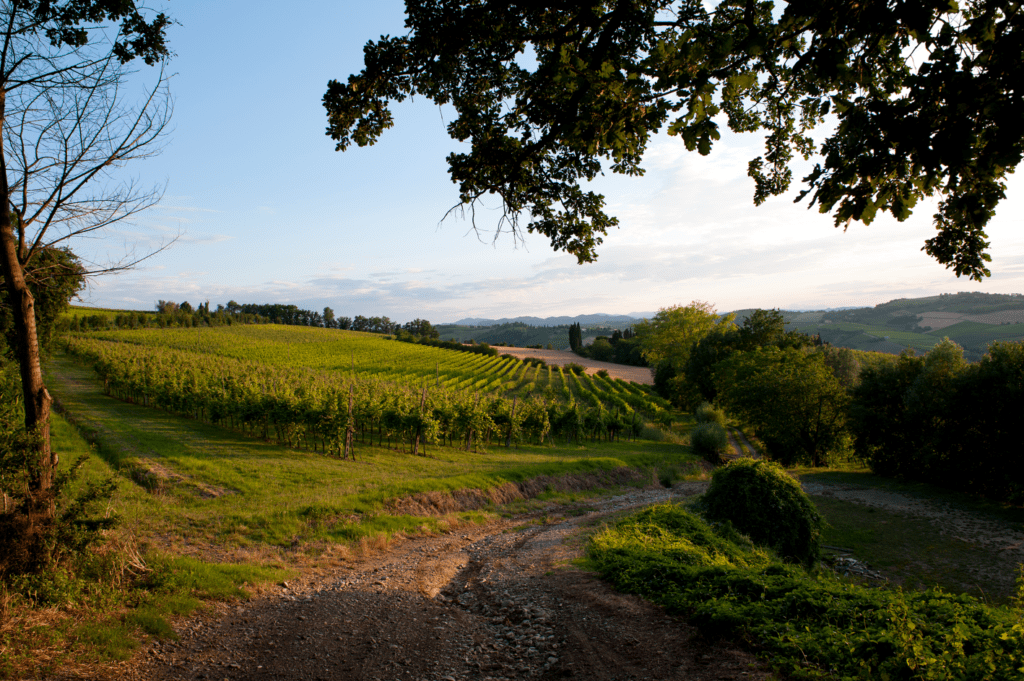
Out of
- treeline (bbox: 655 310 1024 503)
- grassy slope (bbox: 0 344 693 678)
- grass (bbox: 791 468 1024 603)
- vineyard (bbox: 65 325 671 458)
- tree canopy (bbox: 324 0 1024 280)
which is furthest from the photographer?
vineyard (bbox: 65 325 671 458)

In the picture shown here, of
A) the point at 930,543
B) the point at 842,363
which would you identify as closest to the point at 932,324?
the point at 842,363

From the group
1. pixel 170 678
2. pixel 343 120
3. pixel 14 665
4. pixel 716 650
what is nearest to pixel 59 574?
pixel 14 665

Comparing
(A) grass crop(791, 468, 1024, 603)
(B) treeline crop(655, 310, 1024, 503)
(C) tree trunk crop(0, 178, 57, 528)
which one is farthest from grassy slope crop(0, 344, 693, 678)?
(A) grass crop(791, 468, 1024, 603)

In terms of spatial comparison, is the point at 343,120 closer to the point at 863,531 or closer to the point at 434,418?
the point at 863,531

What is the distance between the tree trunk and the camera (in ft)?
18.5

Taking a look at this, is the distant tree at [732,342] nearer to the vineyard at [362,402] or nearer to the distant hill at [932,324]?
the vineyard at [362,402]

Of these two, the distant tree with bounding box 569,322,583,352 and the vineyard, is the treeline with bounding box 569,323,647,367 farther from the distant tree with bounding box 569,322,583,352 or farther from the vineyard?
the vineyard

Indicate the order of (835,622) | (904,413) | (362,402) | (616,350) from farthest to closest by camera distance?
(616,350)
(362,402)
(904,413)
(835,622)

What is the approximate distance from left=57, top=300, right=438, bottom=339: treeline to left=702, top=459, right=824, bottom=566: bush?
5151cm

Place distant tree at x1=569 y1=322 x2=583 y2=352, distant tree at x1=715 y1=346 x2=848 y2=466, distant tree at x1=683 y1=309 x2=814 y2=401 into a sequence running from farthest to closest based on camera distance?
distant tree at x1=569 y1=322 x2=583 y2=352 → distant tree at x1=683 y1=309 x2=814 y2=401 → distant tree at x1=715 y1=346 x2=848 y2=466

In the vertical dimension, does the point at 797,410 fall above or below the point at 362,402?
below

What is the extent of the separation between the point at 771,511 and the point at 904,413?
1601 cm

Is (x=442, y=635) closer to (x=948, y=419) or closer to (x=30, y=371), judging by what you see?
(x=30, y=371)

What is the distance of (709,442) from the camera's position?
3008 centimetres
